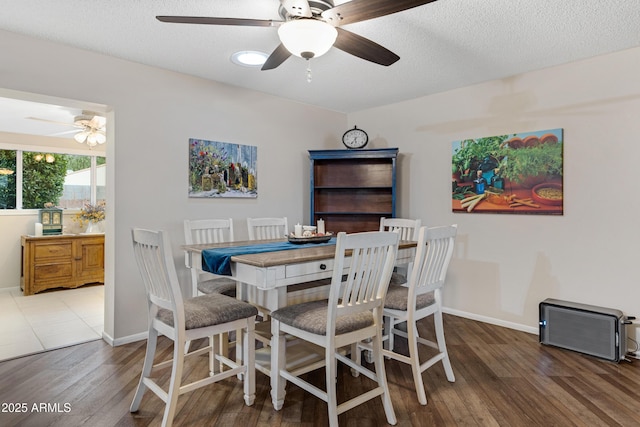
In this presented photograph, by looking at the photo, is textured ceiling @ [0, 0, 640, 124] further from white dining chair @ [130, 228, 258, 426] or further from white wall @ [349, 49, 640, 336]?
white dining chair @ [130, 228, 258, 426]

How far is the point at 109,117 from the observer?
304cm

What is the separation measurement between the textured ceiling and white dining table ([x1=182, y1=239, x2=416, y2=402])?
1.52 metres

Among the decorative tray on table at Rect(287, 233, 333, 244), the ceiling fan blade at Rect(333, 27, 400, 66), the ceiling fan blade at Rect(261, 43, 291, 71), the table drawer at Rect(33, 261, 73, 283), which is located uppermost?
the ceiling fan blade at Rect(261, 43, 291, 71)

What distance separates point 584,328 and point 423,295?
4.80 ft

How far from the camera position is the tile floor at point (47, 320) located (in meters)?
3.00

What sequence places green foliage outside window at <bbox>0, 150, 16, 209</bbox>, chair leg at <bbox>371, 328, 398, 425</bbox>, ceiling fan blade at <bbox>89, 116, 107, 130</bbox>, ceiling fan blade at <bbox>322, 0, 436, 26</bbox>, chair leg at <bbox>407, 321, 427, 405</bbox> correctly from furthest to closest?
1. green foliage outside window at <bbox>0, 150, 16, 209</bbox>
2. ceiling fan blade at <bbox>89, 116, 107, 130</bbox>
3. chair leg at <bbox>407, 321, 427, 405</bbox>
4. chair leg at <bbox>371, 328, 398, 425</bbox>
5. ceiling fan blade at <bbox>322, 0, 436, 26</bbox>

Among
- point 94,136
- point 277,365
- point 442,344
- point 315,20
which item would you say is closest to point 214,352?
point 277,365

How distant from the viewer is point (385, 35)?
2.58m

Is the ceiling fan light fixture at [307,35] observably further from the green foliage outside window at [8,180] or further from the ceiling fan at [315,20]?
the green foliage outside window at [8,180]

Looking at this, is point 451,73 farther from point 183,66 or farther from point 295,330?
point 295,330

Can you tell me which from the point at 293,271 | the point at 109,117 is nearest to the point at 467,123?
the point at 293,271

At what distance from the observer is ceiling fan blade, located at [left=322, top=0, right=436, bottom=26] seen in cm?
167

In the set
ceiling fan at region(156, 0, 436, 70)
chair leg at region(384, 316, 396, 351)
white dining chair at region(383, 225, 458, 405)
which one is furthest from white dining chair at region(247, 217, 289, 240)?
ceiling fan at region(156, 0, 436, 70)

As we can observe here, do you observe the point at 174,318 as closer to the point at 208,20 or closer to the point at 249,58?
the point at 208,20
